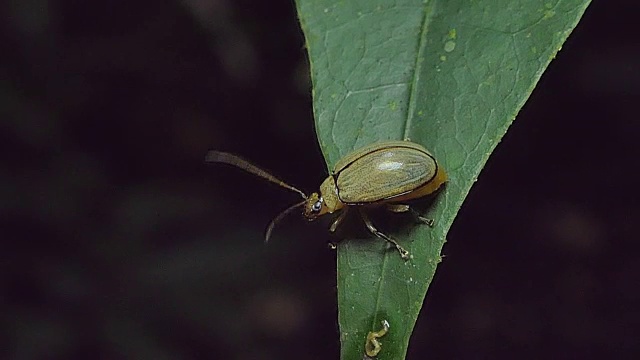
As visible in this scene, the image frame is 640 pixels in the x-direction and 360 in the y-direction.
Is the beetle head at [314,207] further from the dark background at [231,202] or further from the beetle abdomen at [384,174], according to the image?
the dark background at [231,202]

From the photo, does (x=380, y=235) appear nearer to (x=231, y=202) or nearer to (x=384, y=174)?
(x=384, y=174)

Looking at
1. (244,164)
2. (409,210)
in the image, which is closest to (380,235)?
(409,210)

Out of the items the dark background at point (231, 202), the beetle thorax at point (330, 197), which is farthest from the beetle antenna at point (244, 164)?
the dark background at point (231, 202)

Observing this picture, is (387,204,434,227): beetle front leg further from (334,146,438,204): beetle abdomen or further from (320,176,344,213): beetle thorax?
(320,176,344,213): beetle thorax

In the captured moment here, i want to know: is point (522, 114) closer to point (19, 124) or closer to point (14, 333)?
point (19, 124)

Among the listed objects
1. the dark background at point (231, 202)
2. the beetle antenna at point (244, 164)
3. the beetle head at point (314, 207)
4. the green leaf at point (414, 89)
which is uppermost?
Answer: the green leaf at point (414, 89)

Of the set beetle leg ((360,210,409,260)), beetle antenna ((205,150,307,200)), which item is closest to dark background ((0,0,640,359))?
beetle antenna ((205,150,307,200))
